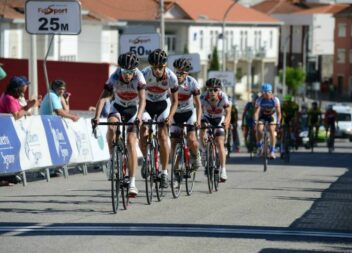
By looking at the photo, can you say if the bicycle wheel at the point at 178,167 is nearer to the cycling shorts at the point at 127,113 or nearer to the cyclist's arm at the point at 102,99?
the cycling shorts at the point at 127,113

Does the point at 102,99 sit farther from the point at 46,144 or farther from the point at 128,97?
the point at 46,144

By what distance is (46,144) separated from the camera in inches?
835

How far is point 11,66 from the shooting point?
44906mm

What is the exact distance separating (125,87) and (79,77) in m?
28.6

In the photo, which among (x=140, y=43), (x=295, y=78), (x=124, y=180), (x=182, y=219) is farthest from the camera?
(x=295, y=78)

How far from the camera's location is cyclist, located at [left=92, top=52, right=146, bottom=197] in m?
15.7

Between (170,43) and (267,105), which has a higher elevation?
(267,105)

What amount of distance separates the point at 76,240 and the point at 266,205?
4557 mm

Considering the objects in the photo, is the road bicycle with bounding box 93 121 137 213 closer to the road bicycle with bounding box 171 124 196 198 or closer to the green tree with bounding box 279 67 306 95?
the road bicycle with bounding box 171 124 196 198

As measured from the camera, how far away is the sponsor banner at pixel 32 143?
20122mm

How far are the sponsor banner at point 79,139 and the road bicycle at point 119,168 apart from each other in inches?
264

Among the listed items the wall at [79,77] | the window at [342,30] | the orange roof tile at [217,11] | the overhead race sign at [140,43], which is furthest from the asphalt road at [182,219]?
the window at [342,30]

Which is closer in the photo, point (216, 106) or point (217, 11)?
point (216, 106)

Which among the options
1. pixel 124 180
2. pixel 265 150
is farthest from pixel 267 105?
pixel 124 180
